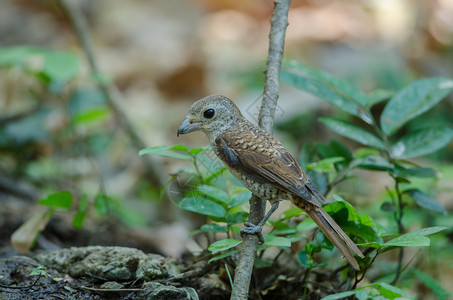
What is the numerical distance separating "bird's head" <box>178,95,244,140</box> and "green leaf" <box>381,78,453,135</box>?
0.96 m

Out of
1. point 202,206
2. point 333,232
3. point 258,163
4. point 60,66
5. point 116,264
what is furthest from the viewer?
point 60,66

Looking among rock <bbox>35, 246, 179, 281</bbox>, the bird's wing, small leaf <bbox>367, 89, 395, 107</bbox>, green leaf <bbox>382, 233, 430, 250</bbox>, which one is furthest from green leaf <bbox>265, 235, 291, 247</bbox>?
small leaf <bbox>367, 89, 395, 107</bbox>

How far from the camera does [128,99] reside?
8.27 metres

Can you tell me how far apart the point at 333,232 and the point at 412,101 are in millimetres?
1277

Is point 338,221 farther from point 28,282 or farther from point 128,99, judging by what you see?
point 128,99

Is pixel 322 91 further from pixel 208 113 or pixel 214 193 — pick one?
pixel 214 193

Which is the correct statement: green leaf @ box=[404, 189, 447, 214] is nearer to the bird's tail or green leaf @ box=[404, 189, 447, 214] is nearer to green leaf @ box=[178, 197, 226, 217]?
the bird's tail

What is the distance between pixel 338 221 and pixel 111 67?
725 cm

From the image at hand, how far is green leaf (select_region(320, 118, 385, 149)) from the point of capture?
2924 mm

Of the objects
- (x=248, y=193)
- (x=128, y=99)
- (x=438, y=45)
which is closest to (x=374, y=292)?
(x=248, y=193)

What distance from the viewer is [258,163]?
2697 mm

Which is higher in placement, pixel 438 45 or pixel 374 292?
pixel 438 45

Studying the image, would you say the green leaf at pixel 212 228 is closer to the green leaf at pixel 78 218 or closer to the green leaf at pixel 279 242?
the green leaf at pixel 279 242

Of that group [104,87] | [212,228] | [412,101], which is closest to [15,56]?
[104,87]
